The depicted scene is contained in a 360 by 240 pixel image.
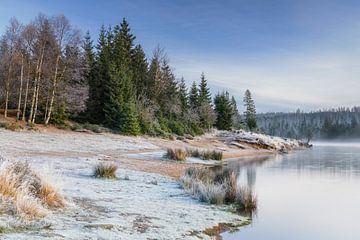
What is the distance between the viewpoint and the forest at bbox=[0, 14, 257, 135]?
36.7 m

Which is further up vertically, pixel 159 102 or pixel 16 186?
pixel 159 102

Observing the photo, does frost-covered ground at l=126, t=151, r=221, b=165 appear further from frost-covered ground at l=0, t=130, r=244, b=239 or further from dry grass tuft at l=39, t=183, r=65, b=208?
dry grass tuft at l=39, t=183, r=65, b=208

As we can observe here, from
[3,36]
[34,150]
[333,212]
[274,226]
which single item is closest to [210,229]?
[274,226]

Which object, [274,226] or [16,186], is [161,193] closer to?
[274,226]

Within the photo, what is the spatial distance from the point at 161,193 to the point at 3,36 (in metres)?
30.4

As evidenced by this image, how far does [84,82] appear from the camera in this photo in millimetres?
45125

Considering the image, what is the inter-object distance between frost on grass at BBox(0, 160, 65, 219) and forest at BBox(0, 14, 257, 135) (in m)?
27.1

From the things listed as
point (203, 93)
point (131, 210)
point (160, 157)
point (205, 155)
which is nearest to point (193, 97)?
point (203, 93)

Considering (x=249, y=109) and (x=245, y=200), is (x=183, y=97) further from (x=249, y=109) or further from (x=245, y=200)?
(x=245, y=200)

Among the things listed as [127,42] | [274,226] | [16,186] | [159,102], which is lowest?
[274,226]

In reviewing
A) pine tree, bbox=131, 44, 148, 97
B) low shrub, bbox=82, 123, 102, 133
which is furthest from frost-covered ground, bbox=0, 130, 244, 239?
pine tree, bbox=131, 44, 148, 97

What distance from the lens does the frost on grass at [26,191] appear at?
→ 6.84 m

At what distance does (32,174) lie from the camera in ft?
28.2

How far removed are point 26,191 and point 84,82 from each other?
38.8 metres
